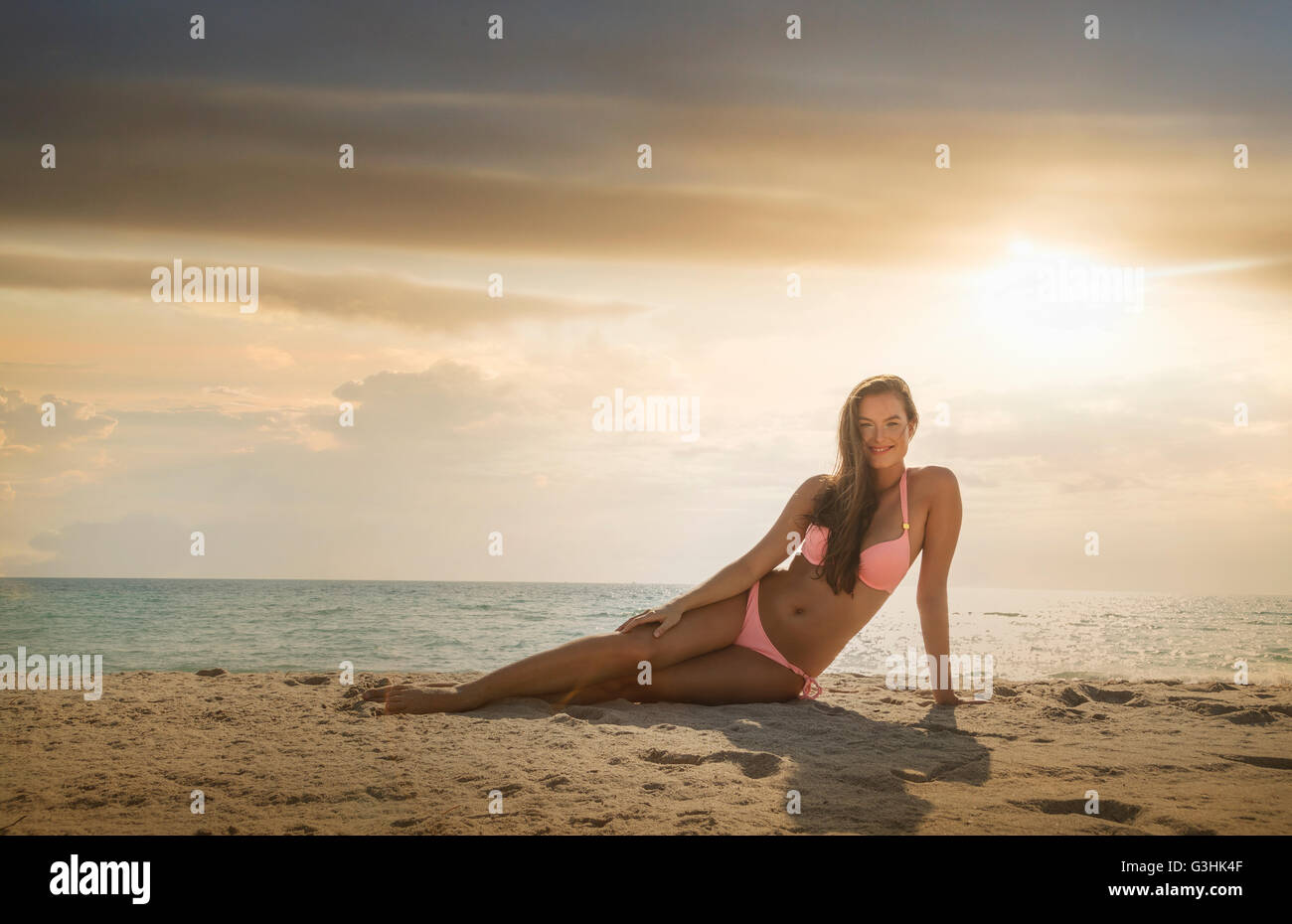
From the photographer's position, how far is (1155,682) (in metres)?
5.39

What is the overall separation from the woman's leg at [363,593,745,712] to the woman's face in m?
1.03

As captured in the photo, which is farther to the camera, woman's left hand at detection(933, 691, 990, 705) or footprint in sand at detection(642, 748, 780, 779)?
woman's left hand at detection(933, 691, 990, 705)

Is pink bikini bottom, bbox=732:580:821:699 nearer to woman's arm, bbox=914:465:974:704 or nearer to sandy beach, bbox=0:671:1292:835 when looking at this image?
sandy beach, bbox=0:671:1292:835

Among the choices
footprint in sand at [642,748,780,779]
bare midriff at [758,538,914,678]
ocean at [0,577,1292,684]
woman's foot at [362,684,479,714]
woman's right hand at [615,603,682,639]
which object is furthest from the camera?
ocean at [0,577,1292,684]

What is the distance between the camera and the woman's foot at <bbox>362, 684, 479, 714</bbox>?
3.82 m

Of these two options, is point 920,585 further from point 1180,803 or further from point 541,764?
point 541,764

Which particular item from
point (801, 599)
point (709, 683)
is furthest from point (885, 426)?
point (709, 683)

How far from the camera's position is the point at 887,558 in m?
4.05

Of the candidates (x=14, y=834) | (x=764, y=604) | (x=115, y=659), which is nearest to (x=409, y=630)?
(x=115, y=659)

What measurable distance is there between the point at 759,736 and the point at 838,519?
124 cm

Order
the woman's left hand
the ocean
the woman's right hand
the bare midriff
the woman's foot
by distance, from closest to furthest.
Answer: the woman's foot < the woman's right hand < the bare midriff < the woman's left hand < the ocean

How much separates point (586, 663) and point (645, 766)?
1.09 meters

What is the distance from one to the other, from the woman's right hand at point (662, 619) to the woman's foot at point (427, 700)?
2.62 feet

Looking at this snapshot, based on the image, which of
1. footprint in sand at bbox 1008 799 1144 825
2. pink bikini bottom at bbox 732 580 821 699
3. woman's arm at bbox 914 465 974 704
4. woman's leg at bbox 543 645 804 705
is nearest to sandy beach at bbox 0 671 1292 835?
footprint in sand at bbox 1008 799 1144 825
